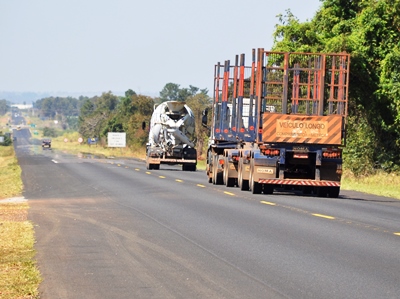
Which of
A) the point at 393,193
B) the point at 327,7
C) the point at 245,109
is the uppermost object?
the point at 327,7

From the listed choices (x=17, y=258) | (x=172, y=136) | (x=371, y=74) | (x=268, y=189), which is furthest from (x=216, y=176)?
(x=17, y=258)

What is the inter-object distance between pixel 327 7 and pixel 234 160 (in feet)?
61.2

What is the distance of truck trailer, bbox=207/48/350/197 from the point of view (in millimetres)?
27859

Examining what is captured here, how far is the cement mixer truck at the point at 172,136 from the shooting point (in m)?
51.7

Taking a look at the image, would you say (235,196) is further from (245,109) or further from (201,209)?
(245,109)

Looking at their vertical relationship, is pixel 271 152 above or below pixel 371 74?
below

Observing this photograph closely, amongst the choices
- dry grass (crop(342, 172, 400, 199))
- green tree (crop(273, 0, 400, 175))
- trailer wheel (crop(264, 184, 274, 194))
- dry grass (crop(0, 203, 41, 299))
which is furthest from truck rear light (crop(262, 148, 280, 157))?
green tree (crop(273, 0, 400, 175))

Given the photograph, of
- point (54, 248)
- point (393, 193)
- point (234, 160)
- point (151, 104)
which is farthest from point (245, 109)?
point (151, 104)

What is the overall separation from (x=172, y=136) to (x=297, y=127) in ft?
80.7

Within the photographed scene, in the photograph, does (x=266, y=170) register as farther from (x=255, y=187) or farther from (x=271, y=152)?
(x=255, y=187)

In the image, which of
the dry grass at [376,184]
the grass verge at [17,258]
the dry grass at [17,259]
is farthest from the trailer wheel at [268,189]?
the dry grass at [17,259]

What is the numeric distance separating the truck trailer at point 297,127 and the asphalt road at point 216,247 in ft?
7.17

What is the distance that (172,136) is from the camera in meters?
52.1

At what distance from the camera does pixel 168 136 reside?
5222 centimetres
